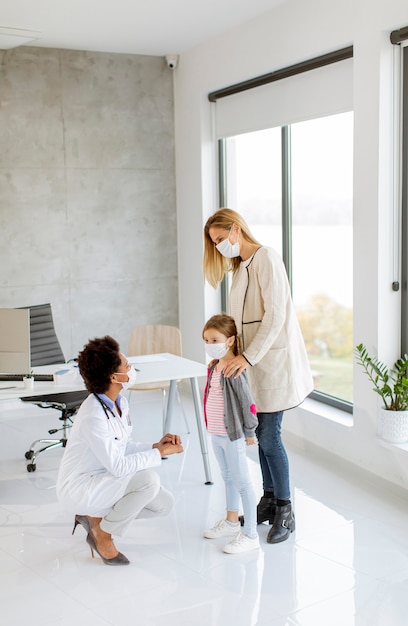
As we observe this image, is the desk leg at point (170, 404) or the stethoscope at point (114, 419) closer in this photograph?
the stethoscope at point (114, 419)

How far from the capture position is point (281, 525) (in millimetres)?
4008

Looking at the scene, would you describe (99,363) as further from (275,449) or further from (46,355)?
(46,355)

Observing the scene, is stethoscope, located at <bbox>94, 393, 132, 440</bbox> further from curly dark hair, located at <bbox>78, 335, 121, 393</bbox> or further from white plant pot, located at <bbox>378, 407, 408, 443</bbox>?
white plant pot, located at <bbox>378, 407, 408, 443</bbox>

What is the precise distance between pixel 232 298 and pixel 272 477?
3.17ft

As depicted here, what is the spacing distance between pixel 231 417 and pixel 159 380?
922 mm

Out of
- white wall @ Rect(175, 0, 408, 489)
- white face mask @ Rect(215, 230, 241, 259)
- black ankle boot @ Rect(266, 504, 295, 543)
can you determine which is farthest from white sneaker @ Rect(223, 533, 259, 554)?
white face mask @ Rect(215, 230, 241, 259)

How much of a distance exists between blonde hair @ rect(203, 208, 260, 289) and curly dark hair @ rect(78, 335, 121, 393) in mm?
718

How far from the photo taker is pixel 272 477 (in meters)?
4.06

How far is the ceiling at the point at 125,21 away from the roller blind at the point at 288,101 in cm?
54

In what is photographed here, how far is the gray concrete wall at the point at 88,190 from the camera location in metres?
6.58

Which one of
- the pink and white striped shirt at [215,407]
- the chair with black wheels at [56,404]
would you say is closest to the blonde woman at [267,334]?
the pink and white striped shirt at [215,407]

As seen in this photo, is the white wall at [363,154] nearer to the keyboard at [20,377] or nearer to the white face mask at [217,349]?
the white face mask at [217,349]

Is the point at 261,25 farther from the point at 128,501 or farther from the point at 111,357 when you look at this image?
the point at 128,501

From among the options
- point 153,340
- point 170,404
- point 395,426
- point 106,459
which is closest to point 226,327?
point 106,459
